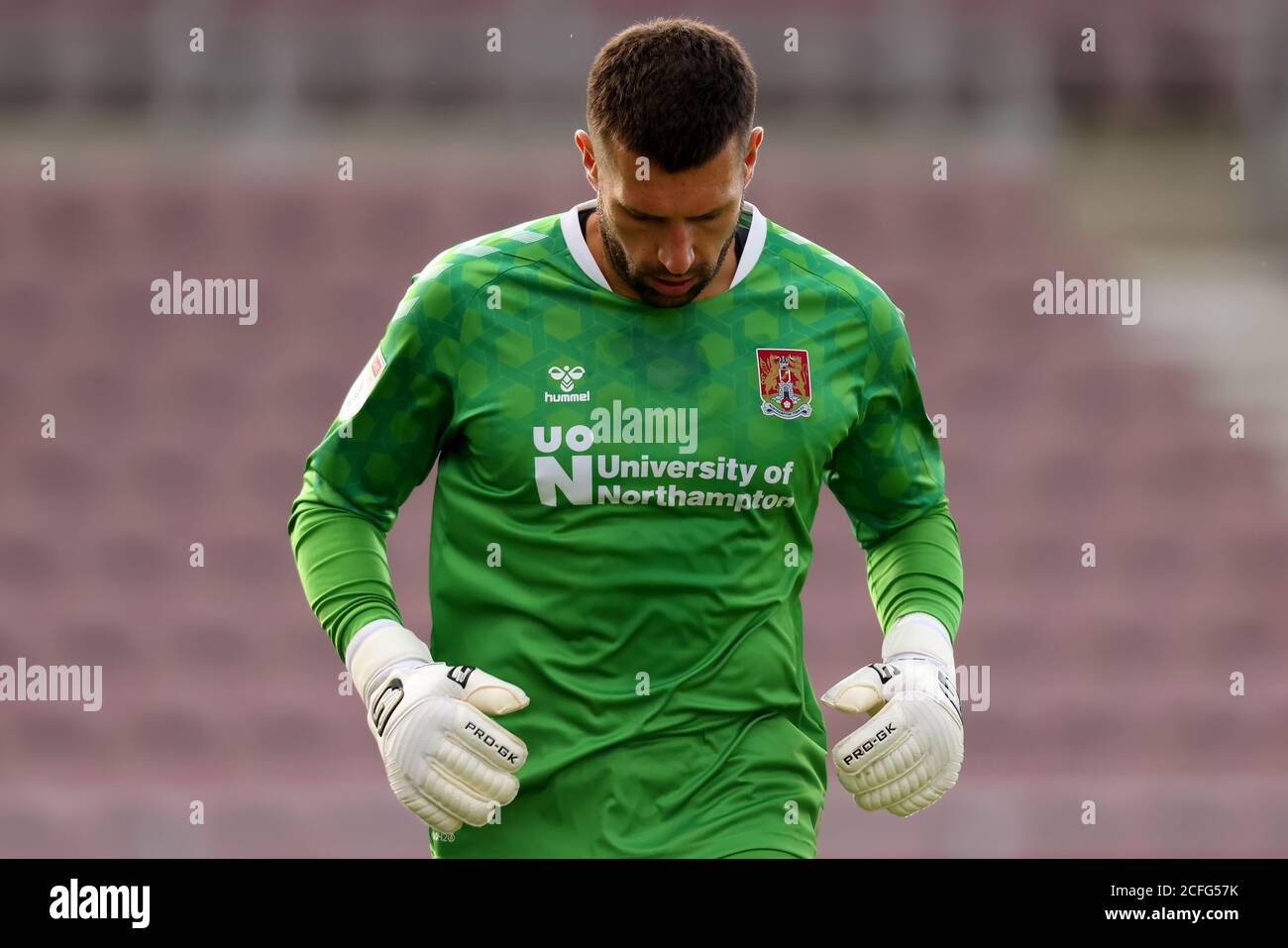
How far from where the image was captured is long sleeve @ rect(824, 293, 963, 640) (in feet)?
8.90

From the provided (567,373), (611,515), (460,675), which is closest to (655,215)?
(567,373)

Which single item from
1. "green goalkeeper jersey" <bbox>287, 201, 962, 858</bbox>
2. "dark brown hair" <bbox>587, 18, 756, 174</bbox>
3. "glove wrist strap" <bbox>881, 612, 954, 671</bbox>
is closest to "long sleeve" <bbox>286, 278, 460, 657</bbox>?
"green goalkeeper jersey" <bbox>287, 201, 962, 858</bbox>

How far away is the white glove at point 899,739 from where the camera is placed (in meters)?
2.55

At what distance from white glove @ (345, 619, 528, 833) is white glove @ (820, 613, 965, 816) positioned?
0.50m

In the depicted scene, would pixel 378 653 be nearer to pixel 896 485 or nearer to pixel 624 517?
pixel 624 517

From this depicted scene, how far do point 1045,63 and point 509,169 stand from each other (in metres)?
2.68

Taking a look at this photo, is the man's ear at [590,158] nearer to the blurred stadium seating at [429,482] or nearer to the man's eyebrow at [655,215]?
the man's eyebrow at [655,215]

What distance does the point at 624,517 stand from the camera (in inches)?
99.5

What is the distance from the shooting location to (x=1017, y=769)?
6.40 meters

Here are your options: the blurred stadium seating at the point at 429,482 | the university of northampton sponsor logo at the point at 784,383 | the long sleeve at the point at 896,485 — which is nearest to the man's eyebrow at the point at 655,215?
the university of northampton sponsor logo at the point at 784,383

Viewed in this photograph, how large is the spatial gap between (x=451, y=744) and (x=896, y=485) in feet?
2.81

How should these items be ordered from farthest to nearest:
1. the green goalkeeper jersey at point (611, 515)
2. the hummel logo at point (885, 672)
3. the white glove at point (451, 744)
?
the hummel logo at point (885, 672)
the green goalkeeper jersey at point (611, 515)
the white glove at point (451, 744)

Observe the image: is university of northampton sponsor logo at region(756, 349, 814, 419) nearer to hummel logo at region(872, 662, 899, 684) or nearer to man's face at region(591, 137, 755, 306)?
man's face at region(591, 137, 755, 306)
